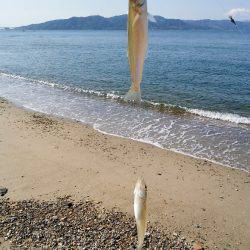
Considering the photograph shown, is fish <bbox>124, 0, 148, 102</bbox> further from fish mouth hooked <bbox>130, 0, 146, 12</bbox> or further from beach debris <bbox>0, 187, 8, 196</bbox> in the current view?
beach debris <bbox>0, 187, 8, 196</bbox>

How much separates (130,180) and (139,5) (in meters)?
12.5

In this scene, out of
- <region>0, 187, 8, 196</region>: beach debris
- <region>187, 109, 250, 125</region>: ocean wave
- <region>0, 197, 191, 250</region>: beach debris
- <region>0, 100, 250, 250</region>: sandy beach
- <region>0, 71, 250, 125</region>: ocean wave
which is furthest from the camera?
<region>0, 71, 250, 125</region>: ocean wave

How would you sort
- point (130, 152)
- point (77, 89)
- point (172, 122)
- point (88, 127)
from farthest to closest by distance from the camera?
point (77, 89) → point (172, 122) → point (88, 127) → point (130, 152)

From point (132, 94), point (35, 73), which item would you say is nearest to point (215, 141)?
point (132, 94)

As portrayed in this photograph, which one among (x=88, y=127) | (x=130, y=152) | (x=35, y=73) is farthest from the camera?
(x=35, y=73)

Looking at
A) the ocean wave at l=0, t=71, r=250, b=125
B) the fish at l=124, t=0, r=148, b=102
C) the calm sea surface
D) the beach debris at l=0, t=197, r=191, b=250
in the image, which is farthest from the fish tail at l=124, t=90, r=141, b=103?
the ocean wave at l=0, t=71, r=250, b=125

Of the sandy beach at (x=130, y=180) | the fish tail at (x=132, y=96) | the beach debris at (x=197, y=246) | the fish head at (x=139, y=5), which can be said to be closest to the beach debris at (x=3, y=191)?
the sandy beach at (x=130, y=180)

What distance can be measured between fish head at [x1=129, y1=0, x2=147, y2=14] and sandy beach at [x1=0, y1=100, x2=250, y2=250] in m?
9.32

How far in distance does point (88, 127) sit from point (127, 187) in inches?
341

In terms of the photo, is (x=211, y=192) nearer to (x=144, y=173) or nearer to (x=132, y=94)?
(x=144, y=173)

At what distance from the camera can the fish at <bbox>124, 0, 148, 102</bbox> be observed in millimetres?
1806

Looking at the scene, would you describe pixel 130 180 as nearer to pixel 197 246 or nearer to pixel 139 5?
pixel 197 246

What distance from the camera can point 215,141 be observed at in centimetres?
1936

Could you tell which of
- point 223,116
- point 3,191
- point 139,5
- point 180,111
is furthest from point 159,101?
point 139,5
